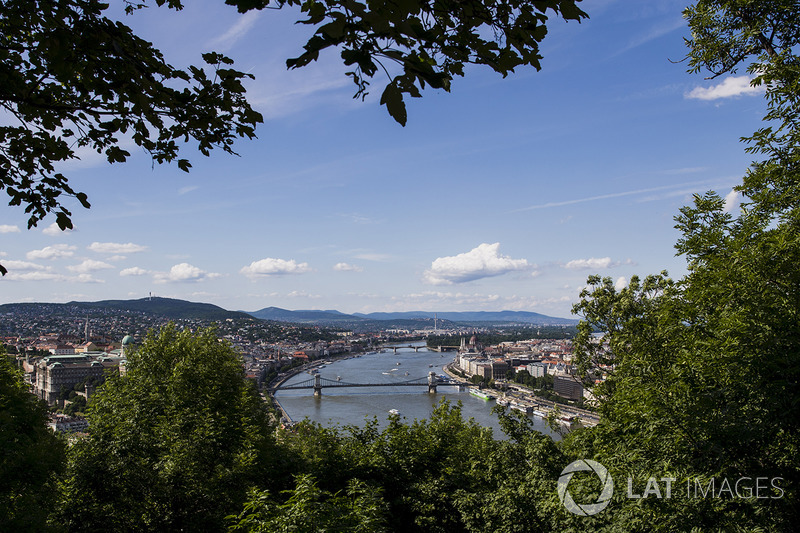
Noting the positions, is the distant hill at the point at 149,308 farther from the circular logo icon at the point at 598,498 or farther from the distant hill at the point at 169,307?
the circular logo icon at the point at 598,498

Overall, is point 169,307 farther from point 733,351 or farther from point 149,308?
point 733,351

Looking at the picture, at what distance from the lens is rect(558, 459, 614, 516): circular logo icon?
4.12 m

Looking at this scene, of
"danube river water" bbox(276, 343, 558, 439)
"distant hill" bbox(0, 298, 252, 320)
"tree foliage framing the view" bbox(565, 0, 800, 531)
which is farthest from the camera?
"distant hill" bbox(0, 298, 252, 320)

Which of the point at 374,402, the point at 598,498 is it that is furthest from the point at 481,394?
the point at 598,498

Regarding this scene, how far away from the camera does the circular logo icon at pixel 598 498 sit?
4.12 metres

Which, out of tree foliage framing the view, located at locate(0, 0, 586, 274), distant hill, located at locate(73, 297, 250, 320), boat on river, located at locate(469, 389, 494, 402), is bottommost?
boat on river, located at locate(469, 389, 494, 402)

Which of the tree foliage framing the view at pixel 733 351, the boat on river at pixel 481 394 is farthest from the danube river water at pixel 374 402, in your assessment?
the tree foliage framing the view at pixel 733 351

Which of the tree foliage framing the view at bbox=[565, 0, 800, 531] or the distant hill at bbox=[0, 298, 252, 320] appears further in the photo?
the distant hill at bbox=[0, 298, 252, 320]

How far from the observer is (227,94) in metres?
2.19

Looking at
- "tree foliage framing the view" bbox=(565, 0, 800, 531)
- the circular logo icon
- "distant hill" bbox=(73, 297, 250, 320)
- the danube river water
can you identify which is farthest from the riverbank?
"distant hill" bbox=(73, 297, 250, 320)

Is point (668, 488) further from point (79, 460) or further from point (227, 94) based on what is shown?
point (79, 460)

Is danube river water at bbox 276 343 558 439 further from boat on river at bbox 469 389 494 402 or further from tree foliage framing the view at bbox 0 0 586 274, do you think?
tree foliage framing the view at bbox 0 0 586 274

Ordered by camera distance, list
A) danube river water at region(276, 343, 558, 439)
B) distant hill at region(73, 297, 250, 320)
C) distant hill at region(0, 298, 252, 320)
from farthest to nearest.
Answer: distant hill at region(73, 297, 250, 320), distant hill at region(0, 298, 252, 320), danube river water at region(276, 343, 558, 439)

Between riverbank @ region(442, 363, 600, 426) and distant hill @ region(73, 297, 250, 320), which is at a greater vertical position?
distant hill @ region(73, 297, 250, 320)
